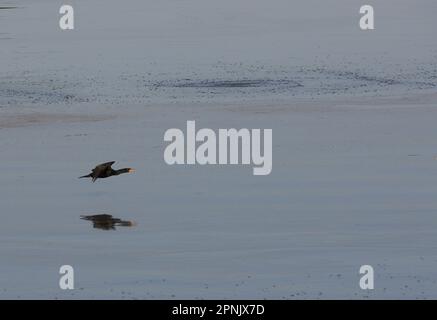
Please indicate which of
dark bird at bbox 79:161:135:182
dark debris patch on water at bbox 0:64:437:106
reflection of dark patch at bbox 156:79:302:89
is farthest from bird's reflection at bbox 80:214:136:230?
reflection of dark patch at bbox 156:79:302:89

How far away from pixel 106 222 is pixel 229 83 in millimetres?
18442

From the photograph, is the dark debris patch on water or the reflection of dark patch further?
the reflection of dark patch

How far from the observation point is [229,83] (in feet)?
132

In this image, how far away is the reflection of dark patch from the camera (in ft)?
130

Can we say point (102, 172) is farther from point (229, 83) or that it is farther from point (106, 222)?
point (229, 83)

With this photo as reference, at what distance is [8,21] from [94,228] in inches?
1624

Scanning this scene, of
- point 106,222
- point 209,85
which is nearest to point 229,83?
point 209,85

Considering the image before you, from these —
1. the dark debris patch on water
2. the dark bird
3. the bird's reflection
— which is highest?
the dark debris patch on water

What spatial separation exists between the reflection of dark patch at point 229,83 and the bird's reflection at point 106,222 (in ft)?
56.7

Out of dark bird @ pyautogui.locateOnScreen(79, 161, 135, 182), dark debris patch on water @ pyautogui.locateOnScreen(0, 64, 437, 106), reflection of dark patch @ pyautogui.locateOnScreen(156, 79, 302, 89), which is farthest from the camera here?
reflection of dark patch @ pyautogui.locateOnScreen(156, 79, 302, 89)

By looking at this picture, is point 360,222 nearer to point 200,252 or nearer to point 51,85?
point 200,252

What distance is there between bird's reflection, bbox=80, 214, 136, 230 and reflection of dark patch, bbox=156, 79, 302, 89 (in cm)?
1728

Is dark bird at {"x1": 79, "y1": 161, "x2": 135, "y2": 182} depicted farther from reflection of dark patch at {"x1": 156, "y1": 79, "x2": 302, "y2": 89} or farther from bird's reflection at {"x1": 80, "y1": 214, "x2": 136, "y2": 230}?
reflection of dark patch at {"x1": 156, "y1": 79, "x2": 302, "y2": 89}
